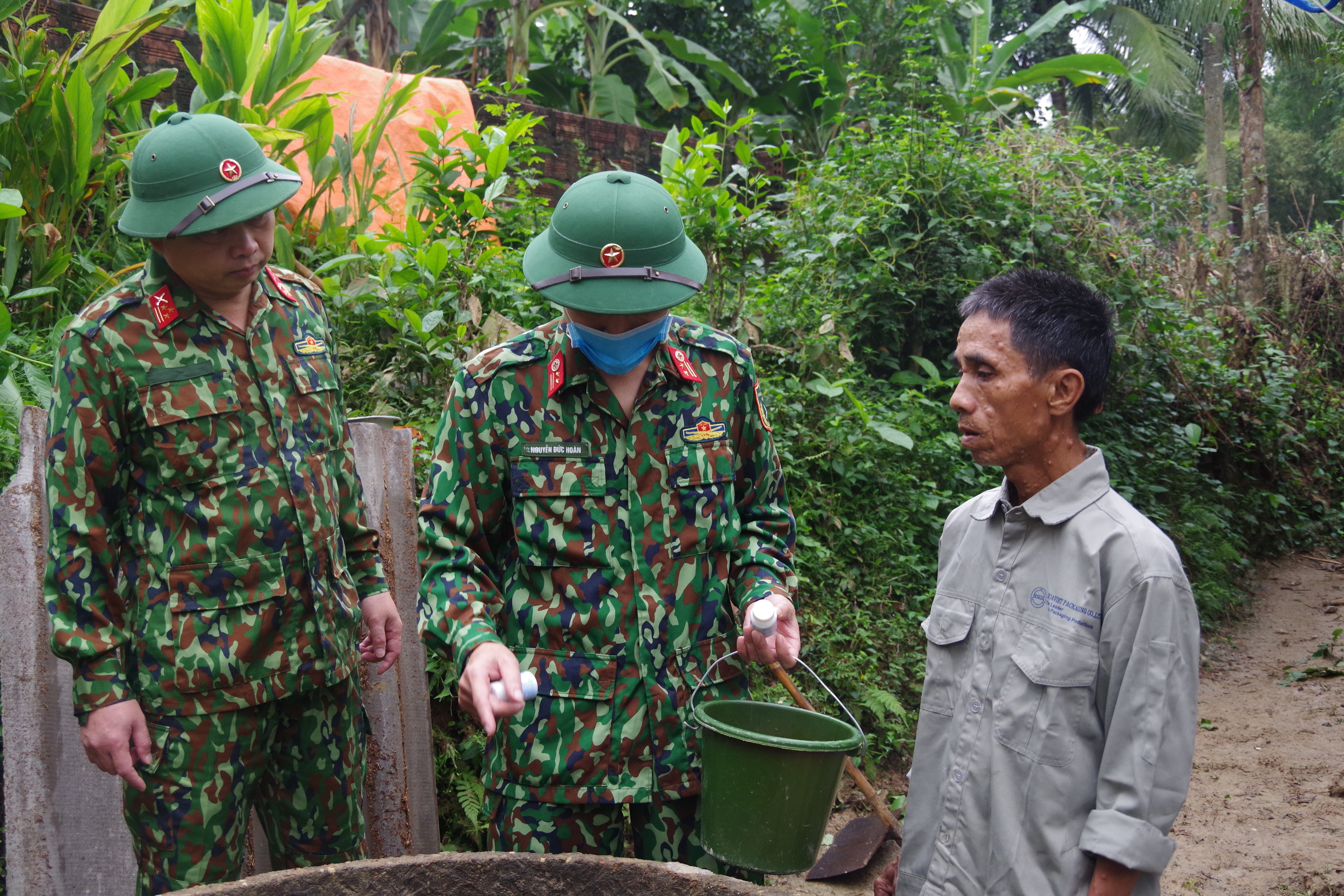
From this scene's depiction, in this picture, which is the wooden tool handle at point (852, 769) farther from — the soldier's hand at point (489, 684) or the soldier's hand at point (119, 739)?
the soldier's hand at point (119, 739)

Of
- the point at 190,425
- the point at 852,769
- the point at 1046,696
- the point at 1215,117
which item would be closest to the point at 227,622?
the point at 190,425

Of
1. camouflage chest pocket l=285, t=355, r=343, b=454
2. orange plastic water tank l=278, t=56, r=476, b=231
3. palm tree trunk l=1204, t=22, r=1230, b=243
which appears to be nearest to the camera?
camouflage chest pocket l=285, t=355, r=343, b=454

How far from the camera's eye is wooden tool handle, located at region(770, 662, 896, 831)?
2.15 metres

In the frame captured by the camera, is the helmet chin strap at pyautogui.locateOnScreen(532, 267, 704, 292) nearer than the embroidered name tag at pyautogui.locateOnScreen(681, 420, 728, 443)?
Yes

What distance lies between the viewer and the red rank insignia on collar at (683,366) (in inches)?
81.9

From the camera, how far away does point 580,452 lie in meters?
2.03

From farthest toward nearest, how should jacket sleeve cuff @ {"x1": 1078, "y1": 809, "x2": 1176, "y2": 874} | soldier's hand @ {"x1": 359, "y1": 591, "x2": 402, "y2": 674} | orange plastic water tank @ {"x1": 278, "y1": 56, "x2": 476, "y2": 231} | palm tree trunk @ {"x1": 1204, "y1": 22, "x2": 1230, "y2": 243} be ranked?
1. palm tree trunk @ {"x1": 1204, "y1": 22, "x2": 1230, "y2": 243}
2. orange plastic water tank @ {"x1": 278, "y1": 56, "x2": 476, "y2": 231}
3. soldier's hand @ {"x1": 359, "y1": 591, "x2": 402, "y2": 674}
4. jacket sleeve cuff @ {"x1": 1078, "y1": 809, "x2": 1176, "y2": 874}

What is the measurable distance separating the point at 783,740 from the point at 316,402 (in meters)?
1.31

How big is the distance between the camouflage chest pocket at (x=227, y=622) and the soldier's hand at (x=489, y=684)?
0.59 metres

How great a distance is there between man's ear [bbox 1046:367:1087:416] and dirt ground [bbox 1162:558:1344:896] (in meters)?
1.86

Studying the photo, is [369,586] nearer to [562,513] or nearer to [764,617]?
[562,513]

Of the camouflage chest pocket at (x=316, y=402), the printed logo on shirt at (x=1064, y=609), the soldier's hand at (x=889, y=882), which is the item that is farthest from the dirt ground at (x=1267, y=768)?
the camouflage chest pocket at (x=316, y=402)

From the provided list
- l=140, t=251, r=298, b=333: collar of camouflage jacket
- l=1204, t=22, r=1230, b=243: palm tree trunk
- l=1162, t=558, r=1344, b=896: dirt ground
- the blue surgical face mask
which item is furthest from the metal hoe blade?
l=1204, t=22, r=1230, b=243: palm tree trunk

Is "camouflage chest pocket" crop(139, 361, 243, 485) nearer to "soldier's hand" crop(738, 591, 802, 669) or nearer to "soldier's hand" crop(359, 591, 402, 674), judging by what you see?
"soldier's hand" crop(359, 591, 402, 674)
